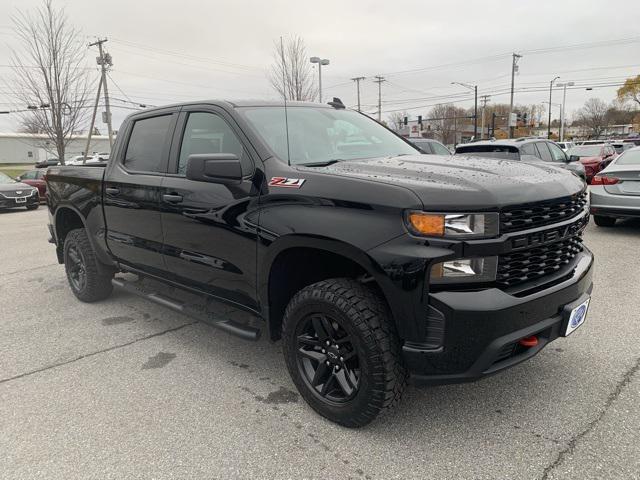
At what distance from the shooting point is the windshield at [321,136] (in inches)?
125

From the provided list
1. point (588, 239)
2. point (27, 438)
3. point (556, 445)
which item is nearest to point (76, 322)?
point (27, 438)

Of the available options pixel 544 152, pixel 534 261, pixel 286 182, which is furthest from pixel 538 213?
pixel 544 152

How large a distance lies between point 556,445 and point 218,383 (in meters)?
2.08

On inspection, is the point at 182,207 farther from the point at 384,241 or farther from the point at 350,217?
the point at 384,241

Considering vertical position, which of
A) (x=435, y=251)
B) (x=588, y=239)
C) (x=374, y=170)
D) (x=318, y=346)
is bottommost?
(x=588, y=239)

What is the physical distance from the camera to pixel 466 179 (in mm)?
2439

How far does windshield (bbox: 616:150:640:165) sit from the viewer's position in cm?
830

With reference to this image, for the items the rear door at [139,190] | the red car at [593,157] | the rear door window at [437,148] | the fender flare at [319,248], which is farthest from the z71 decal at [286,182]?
the red car at [593,157]

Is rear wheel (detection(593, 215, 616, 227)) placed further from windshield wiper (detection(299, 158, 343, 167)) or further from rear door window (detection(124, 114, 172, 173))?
rear door window (detection(124, 114, 172, 173))

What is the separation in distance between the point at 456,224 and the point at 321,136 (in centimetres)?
148

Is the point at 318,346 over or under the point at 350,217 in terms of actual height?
under

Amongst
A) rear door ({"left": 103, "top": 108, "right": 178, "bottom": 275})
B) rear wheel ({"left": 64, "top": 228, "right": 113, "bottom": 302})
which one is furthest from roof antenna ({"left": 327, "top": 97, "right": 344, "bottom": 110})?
rear wheel ({"left": 64, "top": 228, "right": 113, "bottom": 302})

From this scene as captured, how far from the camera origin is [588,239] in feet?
25.0

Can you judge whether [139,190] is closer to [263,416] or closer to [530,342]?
[263,416]
